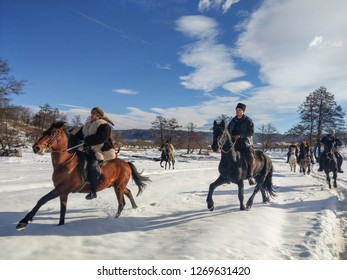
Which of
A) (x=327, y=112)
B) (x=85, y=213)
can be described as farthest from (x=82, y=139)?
(x=327, y=112)

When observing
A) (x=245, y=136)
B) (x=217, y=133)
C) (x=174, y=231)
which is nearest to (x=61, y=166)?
(x=174, y=231)

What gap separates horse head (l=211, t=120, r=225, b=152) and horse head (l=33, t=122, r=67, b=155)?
3.26 meters

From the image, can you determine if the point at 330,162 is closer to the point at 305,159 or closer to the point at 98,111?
the point at 305,159

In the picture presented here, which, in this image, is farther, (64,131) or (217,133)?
(217,133)

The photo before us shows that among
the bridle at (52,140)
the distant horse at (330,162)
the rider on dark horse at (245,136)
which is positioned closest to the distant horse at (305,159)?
the distant horse at (330,162)

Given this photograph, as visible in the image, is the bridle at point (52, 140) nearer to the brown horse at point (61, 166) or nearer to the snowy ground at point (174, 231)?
the brown horse at point (61, 166)

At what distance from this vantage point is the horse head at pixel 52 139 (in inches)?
210

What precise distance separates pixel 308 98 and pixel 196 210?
3502 cm

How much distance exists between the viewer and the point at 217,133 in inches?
288

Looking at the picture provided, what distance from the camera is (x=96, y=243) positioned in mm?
4980

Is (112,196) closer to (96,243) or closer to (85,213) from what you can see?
(85,213)

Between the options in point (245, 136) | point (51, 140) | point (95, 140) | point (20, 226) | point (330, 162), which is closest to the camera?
point (20, 226)

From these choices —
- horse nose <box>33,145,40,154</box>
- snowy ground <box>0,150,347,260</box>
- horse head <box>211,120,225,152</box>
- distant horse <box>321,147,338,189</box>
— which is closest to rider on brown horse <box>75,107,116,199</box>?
snowy ground <box>0,150,347,260</box>

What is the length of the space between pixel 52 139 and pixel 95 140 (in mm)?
910
